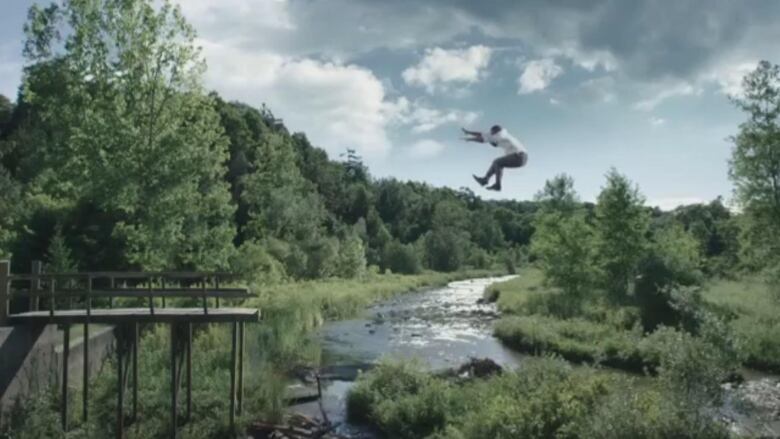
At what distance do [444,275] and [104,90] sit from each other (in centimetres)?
6266

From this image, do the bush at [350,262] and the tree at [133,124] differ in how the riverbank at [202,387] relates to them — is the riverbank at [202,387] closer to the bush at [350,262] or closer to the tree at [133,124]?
the tree at [133,124]

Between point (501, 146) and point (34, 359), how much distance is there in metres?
12.9

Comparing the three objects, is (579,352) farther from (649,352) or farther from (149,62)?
(149,62)

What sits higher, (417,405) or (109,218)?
(109,218)

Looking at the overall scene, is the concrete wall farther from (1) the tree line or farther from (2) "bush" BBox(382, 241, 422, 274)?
(2) "bush" BBox(382, 241, 422, 274)

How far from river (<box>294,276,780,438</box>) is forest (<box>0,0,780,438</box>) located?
0.99 m

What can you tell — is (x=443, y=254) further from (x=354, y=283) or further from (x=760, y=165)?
(x=760, y=165)

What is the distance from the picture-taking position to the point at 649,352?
83.3ft

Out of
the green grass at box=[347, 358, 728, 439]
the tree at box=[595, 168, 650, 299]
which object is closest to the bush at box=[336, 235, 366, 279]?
the tree at box=[595, 168, 650, 299]

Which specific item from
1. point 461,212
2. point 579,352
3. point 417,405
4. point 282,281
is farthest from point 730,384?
point 461,212

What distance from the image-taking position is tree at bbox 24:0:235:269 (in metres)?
Answer: 25.1

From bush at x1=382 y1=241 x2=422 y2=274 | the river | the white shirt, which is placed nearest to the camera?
the white shirt

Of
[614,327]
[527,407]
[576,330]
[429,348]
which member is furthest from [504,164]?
[614,327]

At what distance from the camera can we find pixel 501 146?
7418 mm
